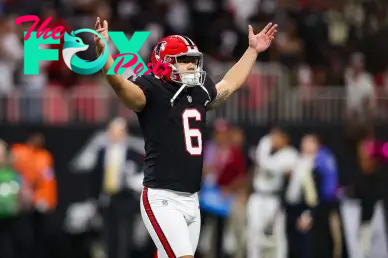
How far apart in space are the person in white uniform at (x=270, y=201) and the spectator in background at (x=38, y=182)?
262cm

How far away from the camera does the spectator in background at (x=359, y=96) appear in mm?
14211

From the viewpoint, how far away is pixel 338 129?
14180 mm

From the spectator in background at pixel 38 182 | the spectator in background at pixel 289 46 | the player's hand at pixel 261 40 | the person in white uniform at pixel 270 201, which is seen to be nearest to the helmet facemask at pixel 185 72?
the player's hand at pixel 261 40

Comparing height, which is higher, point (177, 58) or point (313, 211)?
point (177, 58)

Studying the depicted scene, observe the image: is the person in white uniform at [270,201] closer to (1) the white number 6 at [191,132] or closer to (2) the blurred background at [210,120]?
(2) the blurred background at [210,120]

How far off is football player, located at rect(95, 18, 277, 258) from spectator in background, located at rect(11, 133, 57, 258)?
6.09 meters

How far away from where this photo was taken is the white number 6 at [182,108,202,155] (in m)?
6.84

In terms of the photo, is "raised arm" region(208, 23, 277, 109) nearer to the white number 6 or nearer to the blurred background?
the white number 6

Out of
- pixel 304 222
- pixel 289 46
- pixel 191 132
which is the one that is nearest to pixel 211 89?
pixel 191 132

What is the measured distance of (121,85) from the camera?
6363 mm

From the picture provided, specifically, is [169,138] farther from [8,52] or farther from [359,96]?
[8,52]

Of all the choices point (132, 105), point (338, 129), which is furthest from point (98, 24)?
point (338, 129)

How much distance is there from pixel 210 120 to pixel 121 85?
24.8ft

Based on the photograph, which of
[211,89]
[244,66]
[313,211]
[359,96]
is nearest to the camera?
[211,89]
